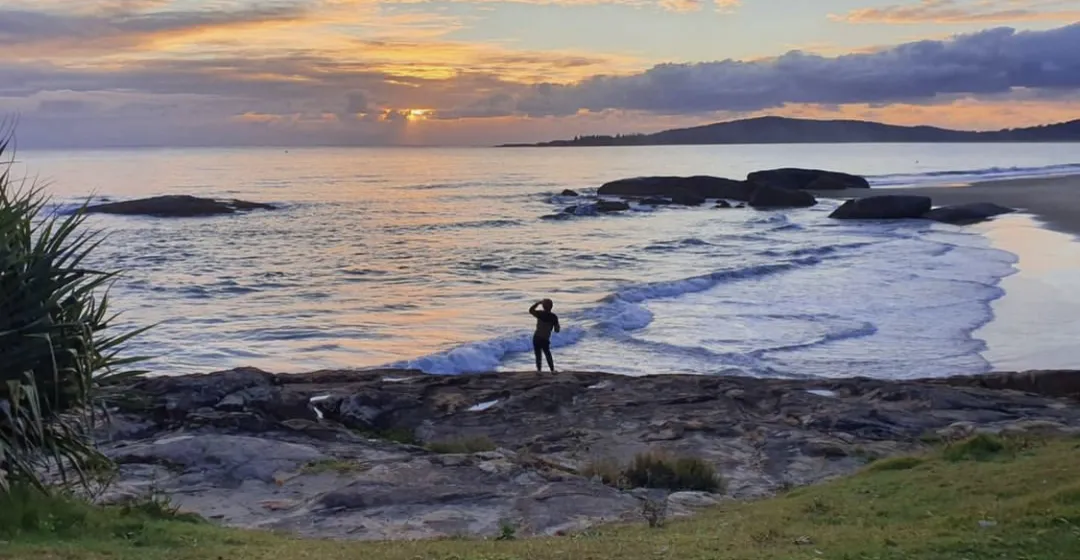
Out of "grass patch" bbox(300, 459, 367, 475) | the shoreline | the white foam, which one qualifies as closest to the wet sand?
the shoreline

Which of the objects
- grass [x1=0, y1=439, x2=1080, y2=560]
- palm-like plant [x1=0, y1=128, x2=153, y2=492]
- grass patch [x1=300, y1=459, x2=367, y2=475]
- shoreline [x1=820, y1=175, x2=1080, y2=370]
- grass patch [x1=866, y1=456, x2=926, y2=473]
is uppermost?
palm-like plant [x1=0, y1=128, x2=153, y2=492]

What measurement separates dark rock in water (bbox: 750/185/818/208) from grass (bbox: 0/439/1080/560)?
6371 centimetres

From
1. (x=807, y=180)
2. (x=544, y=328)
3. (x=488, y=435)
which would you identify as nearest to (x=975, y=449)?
(x=488, y=435)

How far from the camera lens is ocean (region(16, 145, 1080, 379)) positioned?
2267 cm

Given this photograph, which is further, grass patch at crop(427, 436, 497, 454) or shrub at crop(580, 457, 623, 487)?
grass patch at crop(427, 436, 497, 454)

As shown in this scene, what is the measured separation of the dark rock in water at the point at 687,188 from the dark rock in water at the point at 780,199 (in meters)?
3.52

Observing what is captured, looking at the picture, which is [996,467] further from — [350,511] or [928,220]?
[928,220]

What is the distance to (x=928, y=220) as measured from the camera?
57.1 m

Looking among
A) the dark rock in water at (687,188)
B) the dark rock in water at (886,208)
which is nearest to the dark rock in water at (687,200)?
the dark rock in water at (687,188)

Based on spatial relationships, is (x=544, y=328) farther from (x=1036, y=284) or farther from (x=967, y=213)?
(x=967, y=213)

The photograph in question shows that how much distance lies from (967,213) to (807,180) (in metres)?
31.4

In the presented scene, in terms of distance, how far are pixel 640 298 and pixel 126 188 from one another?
65766 mm

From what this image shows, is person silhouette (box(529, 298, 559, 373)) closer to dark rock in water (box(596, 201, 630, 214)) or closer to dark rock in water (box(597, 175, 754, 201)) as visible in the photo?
dark rock in water (box(596, 201, 630, 214))

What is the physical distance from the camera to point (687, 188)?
80688 mm
